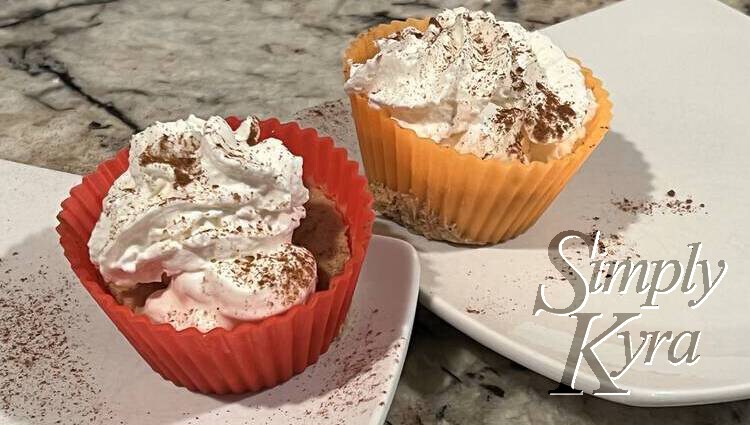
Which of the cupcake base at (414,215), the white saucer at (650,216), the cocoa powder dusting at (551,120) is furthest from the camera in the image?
the cupcake base at (414,215)

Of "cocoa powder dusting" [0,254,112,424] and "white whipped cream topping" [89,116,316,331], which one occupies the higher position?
"white whipped cream topping" [89,116,316,331]

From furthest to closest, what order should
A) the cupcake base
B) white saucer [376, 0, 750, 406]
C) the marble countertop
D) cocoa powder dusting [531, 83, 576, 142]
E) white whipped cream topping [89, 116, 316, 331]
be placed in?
the marble countertop → the cupcake base → cocoa powder dusting [531, 83, 576, 142] → white saucer [376, 0, 750, 406] → white whipped cream topping [89, 116, 316, 331]

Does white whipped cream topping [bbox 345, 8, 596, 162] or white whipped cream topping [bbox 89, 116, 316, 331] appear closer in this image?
white whipped cream topping [bbox 89, 116, 316, 331]

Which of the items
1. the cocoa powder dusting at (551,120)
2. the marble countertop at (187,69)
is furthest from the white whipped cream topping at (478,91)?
the marble countertop at (187,69)

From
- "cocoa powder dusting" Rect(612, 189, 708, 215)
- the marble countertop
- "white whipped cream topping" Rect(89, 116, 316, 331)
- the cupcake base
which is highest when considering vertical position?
"white whipped cream topping" Rect(89, 116, 316, 331)

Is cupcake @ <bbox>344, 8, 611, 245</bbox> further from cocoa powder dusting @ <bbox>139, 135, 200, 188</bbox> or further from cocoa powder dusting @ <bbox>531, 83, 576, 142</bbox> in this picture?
Result: cocoa powder dusting @ <bbox>139, 135, 200, 188</bbox>

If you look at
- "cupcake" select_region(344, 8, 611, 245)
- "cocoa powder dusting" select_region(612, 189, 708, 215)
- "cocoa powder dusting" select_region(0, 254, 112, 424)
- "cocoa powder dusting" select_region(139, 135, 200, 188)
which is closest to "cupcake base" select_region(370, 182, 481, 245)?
"cupcake" select_region(344, 8, 611, 245)

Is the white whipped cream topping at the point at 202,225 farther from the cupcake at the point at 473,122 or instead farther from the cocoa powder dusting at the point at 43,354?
the cupcake at the point at 473,122
